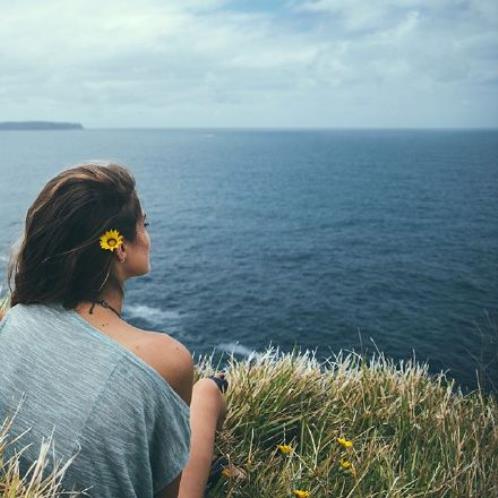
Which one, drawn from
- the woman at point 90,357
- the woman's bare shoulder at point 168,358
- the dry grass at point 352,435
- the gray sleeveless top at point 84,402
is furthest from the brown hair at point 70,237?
the dry grass at point 352,435

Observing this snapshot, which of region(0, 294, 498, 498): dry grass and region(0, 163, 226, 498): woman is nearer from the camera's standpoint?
region(0, 163, 226, 498): woman

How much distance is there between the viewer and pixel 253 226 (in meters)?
69.1

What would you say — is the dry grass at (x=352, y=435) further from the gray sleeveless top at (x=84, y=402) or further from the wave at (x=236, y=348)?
the wave at (x=236, y=348)

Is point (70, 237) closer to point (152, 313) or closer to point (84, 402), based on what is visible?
point (84, 402)

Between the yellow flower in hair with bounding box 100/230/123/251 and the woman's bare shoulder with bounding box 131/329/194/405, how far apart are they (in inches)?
17.5

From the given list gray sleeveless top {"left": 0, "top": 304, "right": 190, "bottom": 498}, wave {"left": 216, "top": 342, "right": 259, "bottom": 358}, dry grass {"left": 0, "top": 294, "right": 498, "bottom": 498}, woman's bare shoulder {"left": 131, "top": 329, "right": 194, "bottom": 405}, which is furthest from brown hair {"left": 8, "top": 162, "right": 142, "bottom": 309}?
wave {"left": 216, "top": 342, "right": 259, "bottom": 358}

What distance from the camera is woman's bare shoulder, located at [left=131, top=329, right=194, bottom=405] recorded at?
2.35 metres

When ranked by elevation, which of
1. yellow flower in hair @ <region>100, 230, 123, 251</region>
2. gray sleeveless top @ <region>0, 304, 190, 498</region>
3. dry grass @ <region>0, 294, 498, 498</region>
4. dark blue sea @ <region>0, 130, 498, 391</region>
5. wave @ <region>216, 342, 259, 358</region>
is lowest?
wave @ <region>216, 342, 259, 358</region>

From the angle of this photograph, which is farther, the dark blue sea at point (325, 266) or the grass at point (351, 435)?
the dark blue sea at point (325, 266)

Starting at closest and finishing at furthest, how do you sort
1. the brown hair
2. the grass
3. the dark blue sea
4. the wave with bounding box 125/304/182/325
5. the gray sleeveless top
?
the gray sleeveless top
the brown hair
the grass
the dark blue sea
the wave with bounding box 125/304/182/325

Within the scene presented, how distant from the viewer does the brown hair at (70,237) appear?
2484 mm

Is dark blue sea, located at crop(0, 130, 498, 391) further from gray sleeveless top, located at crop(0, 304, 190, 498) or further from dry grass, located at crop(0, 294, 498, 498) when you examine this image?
gray sleeveless top, located at crop(0, 304, 190, 498)

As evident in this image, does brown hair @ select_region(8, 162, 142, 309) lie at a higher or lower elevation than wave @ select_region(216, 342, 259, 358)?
higher

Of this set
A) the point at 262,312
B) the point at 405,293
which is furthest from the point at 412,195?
the point at 262,312
